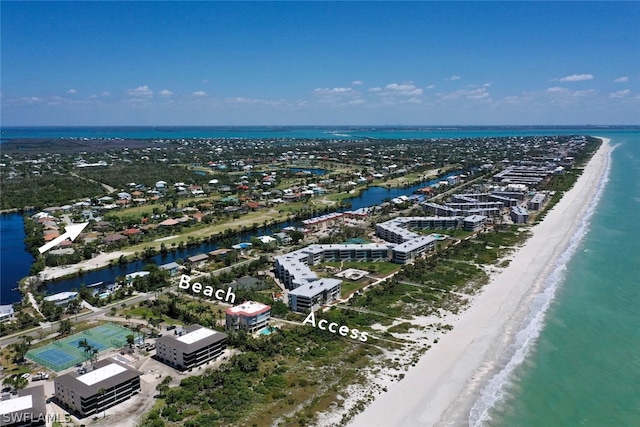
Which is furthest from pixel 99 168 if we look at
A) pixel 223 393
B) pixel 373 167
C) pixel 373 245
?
pixel 223 393

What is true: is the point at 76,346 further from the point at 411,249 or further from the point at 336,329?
the point at 411,249

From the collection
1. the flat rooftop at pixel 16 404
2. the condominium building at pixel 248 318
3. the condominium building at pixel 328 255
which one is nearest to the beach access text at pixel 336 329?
the condominium building at pixel 248 318

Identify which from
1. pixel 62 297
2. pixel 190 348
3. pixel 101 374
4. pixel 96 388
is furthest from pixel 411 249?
pixel 96 388

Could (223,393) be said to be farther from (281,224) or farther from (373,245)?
(281,224)

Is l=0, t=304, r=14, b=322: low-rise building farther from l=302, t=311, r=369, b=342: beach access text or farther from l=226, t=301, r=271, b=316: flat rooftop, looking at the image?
l=302, t=311, r=369, b=342: beach access text

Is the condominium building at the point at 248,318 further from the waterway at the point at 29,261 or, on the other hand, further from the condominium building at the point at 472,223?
the condominium building at the point at 472,223
